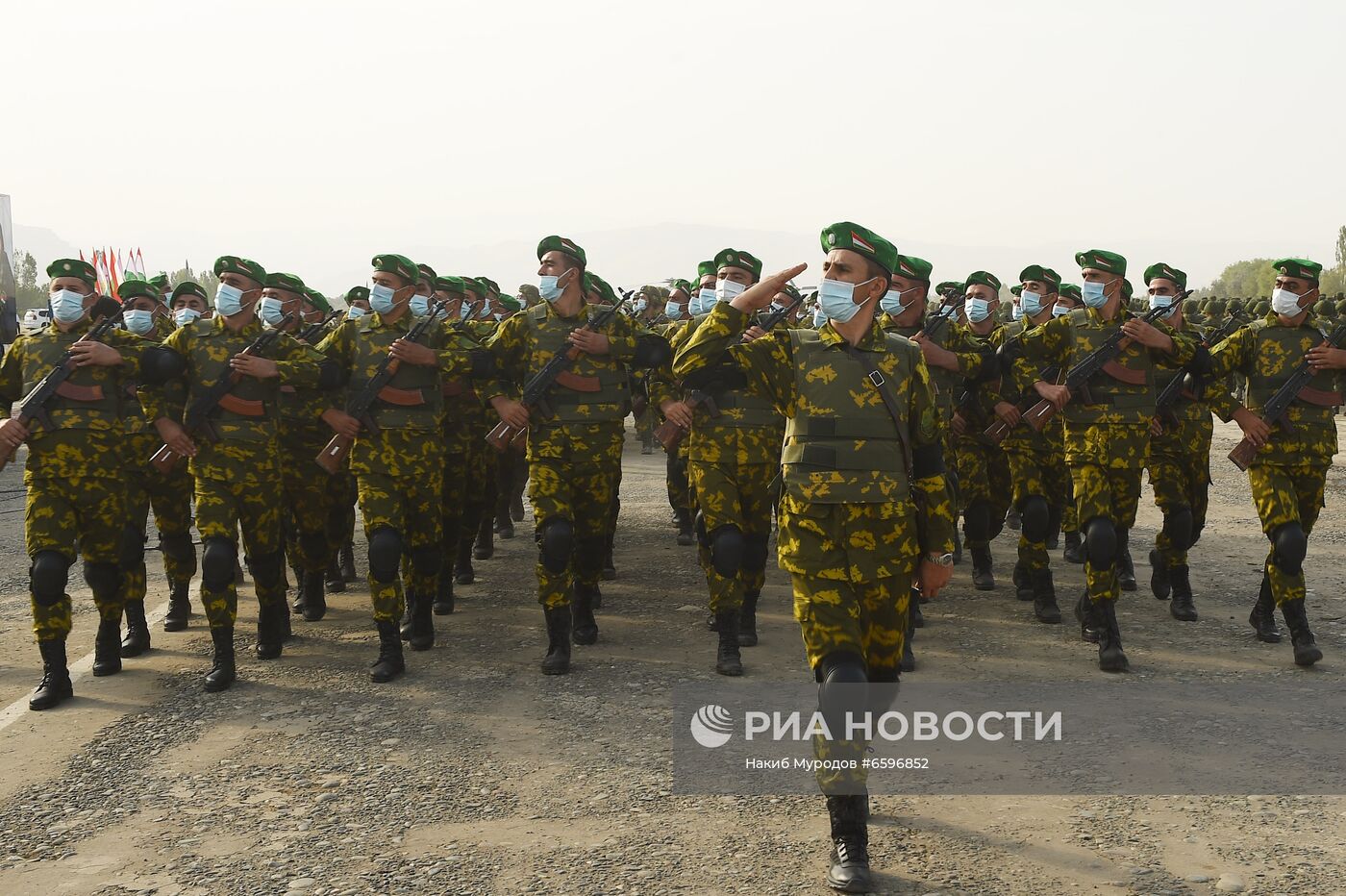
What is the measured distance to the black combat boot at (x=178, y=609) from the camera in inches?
311

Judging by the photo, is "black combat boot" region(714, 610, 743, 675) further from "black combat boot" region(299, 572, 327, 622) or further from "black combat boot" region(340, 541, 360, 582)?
"black combat boot" region(340, 541, 360, 582)

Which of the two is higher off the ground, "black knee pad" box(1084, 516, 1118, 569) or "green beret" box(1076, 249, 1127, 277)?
"green beret" box(1076, 249, 1127, 277)

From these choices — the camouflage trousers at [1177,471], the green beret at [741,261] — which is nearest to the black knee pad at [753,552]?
the green beret at [741,261]

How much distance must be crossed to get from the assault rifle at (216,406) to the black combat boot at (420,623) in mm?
1439

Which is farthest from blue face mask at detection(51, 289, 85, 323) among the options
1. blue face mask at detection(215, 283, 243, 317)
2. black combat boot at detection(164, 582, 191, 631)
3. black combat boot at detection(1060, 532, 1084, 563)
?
black combat boot at detection(1060, 532, 1084, 563)

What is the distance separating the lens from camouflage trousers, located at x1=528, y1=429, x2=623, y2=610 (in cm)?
672

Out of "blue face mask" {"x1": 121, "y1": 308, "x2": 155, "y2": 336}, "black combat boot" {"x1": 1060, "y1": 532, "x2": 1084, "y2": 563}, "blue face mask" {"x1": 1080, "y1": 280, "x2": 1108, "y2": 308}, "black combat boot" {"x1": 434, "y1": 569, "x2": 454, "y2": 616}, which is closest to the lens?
"blue face mask" {"x1": 1080, "y1": 280, "x2": 1108, "y2": 308}

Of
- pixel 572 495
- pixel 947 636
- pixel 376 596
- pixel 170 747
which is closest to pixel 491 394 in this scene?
pixel 572 495

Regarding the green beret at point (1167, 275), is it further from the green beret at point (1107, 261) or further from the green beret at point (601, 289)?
the green beret at point (601, 289)

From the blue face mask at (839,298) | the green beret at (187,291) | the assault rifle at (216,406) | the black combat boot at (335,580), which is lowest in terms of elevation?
the black combat boot at (335,580)

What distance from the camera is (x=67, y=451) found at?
6.37 meters

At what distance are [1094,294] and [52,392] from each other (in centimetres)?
575

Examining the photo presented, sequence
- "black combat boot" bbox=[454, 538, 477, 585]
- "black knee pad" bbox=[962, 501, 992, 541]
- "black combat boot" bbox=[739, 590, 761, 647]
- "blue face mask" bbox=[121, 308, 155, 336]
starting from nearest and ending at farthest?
"black combat boot" bbox=[739, 590, 761, 647] < "blue face mask" bbox=[121, 308, 155, 336] < "black knee pad" bbox=[962, 501, 992, 541] < "black combat boot" bbox=[454, 538, 477, 585]

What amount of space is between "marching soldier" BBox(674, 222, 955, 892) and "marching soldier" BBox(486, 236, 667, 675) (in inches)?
98.0
